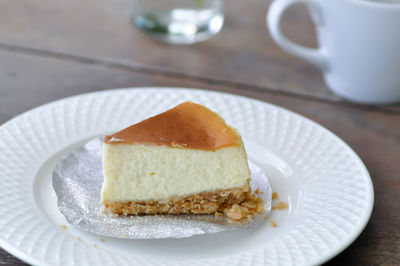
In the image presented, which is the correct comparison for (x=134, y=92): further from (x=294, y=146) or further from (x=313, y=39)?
(x=313, y=39)

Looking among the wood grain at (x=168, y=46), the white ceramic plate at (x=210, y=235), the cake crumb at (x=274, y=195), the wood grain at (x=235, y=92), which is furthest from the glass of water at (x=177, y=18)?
the cake crumb at (x=274, y=195)

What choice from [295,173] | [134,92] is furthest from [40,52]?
[295,173]

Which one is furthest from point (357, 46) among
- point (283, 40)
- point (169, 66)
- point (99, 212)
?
point (99, 212)

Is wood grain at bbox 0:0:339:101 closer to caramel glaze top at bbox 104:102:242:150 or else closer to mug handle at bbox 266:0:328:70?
mug handle at bbox 266:0:328:70

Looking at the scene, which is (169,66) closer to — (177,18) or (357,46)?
(177,18)

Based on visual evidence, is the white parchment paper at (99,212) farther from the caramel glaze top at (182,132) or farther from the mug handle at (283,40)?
the mug handle at (283,40)

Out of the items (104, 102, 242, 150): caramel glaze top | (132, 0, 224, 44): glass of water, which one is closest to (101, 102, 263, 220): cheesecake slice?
(104, 102, 242, 150): caramel glaze top
